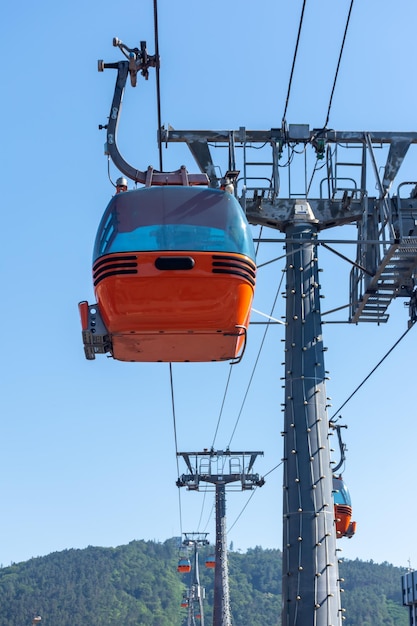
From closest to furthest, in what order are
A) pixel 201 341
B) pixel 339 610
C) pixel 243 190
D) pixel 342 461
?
1. pixel 201 341
2. pixel 339 610
3. pixel 243 190
4. pixel 342 461

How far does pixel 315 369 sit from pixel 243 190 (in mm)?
2470

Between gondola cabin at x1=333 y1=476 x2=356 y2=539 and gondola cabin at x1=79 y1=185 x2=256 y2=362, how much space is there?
60.4 ft

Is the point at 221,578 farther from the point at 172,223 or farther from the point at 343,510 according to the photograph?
the point at 172,223

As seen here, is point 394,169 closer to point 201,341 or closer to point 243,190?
point 243,190

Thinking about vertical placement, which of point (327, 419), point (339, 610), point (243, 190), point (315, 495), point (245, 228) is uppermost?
point (243, 190)

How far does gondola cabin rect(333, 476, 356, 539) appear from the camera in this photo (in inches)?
1146

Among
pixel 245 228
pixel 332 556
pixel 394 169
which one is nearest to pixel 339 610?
pixel 332 556

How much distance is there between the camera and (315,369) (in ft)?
45.1

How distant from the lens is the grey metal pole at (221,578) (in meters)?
40.4

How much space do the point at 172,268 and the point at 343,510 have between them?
19.8 metres

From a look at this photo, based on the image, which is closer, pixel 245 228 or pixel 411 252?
pixel 245 228

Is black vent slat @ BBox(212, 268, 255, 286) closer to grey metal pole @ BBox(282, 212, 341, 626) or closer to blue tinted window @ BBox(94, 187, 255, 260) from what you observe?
blue tinted window @ BBox(94, 187, 255, 260)

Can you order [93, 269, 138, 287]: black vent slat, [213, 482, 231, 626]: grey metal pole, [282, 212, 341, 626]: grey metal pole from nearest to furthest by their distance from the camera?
[93, 269, 138, 287]: black vent slat, [282, 212, 341, 626]: grey metal pole, [213, 482, 231, 626]: grey metal pole

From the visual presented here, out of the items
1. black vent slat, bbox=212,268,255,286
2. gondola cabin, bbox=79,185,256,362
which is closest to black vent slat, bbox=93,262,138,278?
gondola cabin, bbox=79,185,256,362
